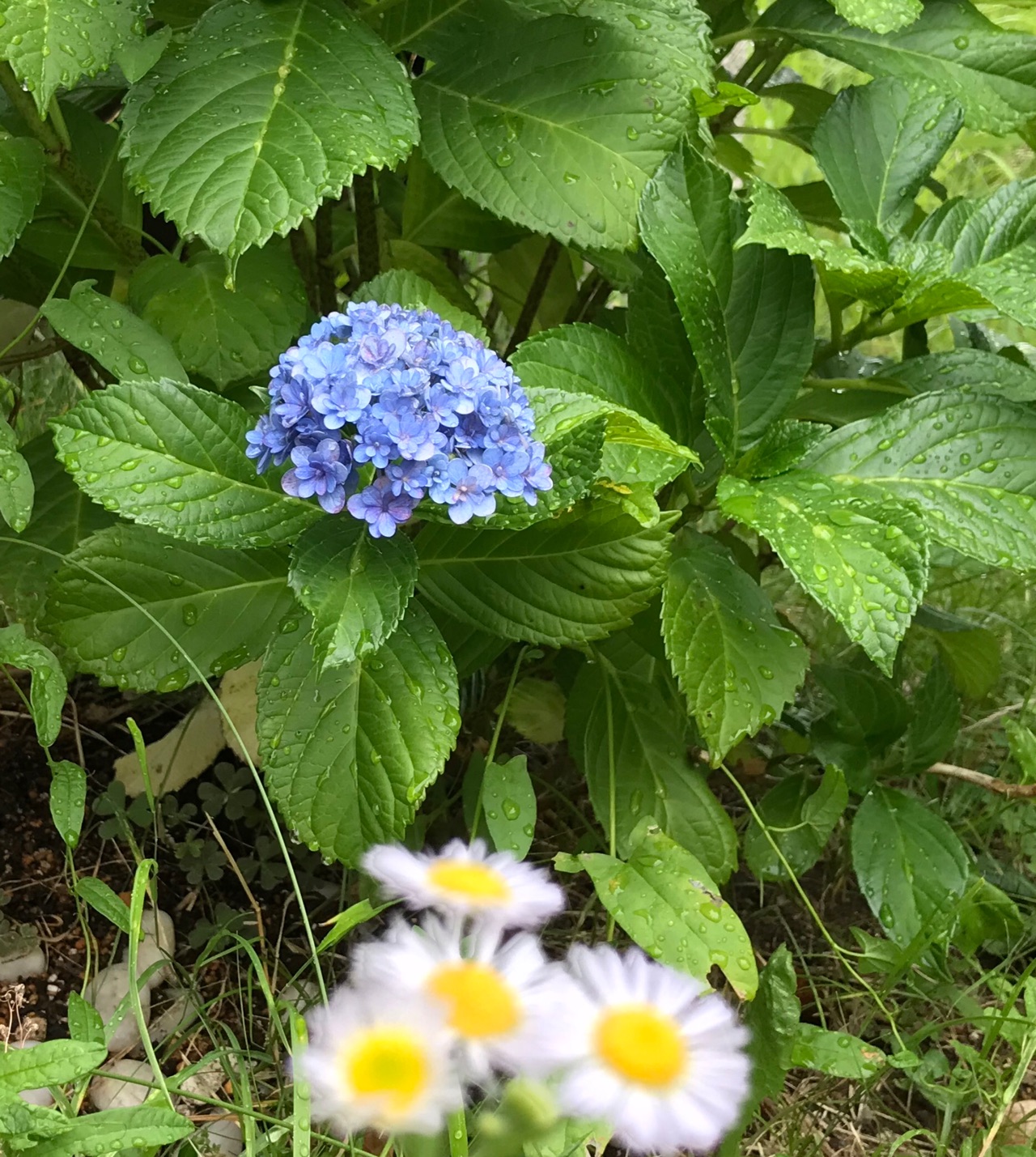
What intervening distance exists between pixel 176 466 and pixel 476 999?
1.94 feet

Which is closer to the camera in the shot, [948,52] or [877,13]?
[877,13]

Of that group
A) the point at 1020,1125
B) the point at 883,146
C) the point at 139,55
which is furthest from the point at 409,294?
the point at 1020,1125

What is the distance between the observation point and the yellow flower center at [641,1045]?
28cm

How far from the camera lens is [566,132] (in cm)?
92

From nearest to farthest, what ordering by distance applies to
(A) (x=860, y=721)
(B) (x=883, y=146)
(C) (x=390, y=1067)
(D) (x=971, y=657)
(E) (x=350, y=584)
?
(C) (x=390, y=1067), (E) (x=350, y=584), (B) (x=883, y=146), (A) (x=860, y=721), (D) (x=971, y=657)

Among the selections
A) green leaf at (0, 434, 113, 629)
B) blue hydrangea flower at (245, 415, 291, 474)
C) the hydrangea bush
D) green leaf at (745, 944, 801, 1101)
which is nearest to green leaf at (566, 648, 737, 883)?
the hydrangea bush

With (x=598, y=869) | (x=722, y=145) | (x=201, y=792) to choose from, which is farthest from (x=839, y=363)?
(x=201, y=792)

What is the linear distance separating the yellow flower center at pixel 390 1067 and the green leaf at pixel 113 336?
2.29 ft

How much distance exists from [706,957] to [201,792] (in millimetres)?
616

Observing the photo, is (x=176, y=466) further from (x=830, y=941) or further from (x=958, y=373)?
(x=958, y=373)

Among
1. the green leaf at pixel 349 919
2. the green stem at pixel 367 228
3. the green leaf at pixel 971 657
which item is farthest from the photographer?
the green leaf at pixel 971 657

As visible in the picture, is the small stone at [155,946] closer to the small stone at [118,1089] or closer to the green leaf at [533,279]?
the small stone at [118,1089]

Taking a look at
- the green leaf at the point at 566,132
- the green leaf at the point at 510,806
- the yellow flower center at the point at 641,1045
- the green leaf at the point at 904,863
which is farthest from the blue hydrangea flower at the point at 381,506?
the green leaf at the point at 904,863

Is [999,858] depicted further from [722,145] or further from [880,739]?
[722,145]
